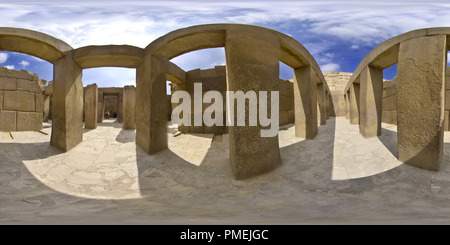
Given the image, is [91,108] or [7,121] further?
[91,108]

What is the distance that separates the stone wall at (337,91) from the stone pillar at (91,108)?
45.3 ft

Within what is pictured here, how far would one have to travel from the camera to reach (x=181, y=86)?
970cm

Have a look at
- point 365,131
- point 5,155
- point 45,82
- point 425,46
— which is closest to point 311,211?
point 425,46

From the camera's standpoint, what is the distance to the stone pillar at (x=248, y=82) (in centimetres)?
481

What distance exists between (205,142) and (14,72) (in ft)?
23.9

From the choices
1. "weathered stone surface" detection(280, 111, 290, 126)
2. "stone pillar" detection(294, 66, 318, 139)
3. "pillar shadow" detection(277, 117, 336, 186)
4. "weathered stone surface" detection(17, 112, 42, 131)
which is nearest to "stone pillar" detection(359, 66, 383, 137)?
"pillar shadow" detection(277, 117, 336, 186)

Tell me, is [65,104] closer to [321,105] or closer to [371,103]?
[371,103]

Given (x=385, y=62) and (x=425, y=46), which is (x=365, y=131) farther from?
(x=425, y=46)

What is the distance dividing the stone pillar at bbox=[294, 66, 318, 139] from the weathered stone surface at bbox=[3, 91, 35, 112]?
31.5 feet

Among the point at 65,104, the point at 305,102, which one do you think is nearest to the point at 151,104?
the point at 65,104

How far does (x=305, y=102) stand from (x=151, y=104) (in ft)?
Answer: 15.7

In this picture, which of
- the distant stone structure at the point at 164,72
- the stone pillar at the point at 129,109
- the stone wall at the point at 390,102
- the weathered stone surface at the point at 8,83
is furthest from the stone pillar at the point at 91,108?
the stone wall at the point at 390,102

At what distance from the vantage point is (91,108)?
9.99 m

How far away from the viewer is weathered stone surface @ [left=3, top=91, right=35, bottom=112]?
25.3 feet
